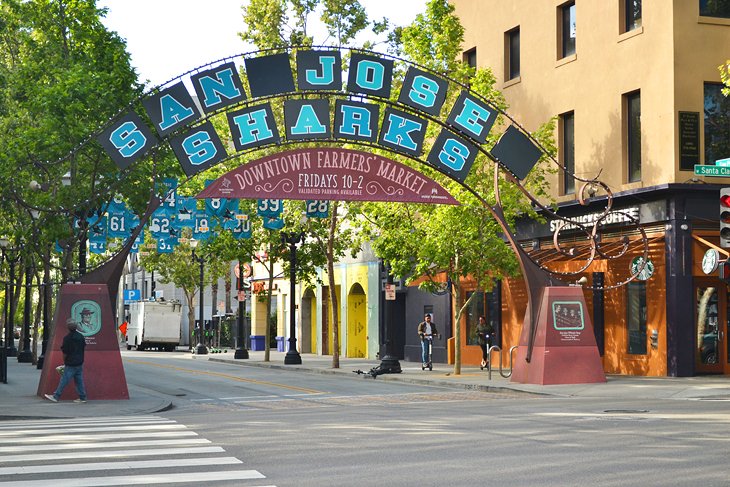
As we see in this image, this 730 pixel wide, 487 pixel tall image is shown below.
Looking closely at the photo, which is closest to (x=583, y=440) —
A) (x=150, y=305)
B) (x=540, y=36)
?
(x=540, y=36)

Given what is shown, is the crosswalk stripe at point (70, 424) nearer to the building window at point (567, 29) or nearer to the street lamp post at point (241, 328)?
the building window at point (567, 29)

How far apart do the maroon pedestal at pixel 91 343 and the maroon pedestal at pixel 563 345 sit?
1047 centimetres

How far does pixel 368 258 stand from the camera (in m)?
51.7

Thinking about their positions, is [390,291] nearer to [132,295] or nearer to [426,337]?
[426,337]

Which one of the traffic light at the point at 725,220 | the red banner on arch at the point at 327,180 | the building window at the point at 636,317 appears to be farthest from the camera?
the building window at the point at 636,317

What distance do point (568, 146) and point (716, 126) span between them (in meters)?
6.01

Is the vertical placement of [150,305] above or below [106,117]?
below

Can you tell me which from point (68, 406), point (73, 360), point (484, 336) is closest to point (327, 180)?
point (73, 360)

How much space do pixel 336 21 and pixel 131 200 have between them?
43.8 feet

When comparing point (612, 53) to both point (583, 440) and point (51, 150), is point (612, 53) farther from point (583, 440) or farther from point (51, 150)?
point (583, 440)

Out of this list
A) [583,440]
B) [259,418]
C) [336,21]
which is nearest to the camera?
[583,440]

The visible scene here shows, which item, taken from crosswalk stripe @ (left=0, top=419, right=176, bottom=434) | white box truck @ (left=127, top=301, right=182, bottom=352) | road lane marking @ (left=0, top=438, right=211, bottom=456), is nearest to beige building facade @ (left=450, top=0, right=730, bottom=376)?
crosswalk stripe @ (left=0, top=419, right=176, bottom=434)

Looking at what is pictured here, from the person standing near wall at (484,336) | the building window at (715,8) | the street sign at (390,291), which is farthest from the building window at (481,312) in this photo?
the building window at (715,8)

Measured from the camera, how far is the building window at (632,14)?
32125mm
